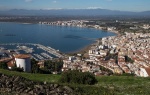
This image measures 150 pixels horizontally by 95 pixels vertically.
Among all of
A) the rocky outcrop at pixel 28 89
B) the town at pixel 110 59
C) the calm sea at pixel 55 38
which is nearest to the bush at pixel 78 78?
the rocky outcrop at pixel 28 89

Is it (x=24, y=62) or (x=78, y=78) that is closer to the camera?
(x=78, y=78)

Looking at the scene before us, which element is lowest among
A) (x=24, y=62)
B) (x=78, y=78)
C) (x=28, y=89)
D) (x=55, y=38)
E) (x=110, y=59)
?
(x=55, y=38)

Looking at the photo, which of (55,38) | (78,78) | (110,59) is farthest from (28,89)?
(55,38)

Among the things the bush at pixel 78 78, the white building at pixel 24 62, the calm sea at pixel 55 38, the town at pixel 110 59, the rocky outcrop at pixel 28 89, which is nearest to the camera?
the rocky outcrop at pixel 28 89

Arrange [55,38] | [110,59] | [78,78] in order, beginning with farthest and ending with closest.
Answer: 1. [55,38]
2. [110,59]
3. [78,78]

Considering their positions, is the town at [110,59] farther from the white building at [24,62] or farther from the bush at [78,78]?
the bush at [78,78]

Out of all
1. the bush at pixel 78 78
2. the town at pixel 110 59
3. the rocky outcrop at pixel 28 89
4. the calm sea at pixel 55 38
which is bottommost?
the calm sea at pixel 55 38

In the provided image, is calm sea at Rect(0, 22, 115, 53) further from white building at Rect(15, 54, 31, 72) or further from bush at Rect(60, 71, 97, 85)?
bush at Rect(60, 71, 97, 85)

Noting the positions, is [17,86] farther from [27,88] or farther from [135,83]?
[135,83]

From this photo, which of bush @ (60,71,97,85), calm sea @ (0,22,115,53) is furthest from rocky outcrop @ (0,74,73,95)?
calm sea @ (0,22,115,53)

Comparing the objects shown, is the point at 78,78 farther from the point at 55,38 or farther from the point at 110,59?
the point at 55,38

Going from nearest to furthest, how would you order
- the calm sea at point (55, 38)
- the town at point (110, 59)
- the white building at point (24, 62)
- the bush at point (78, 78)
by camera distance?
the bush at point (78, 78), the white building at point (24, 62), the town at point (110, 59), the calm sea at point (55, 38)
